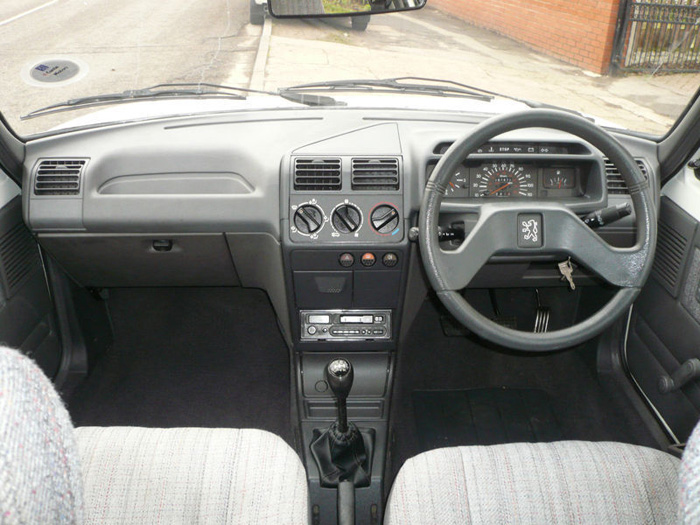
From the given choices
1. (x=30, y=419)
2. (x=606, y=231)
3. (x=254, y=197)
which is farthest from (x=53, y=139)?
(x=606, y=231)

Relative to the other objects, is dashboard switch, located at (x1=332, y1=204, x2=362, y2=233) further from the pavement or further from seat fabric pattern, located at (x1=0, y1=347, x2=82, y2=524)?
seat fabric pattern, located at (x1=0, y1=347, x2=82, y2=524)

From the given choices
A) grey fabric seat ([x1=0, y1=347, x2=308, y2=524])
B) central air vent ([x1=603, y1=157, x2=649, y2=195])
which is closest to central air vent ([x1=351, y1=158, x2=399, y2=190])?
central air vent ([x1=603, y1=157, x2=649, y2=195])

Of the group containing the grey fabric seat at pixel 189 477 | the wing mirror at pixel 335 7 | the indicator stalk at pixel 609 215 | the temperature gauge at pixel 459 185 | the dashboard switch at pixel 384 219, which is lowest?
the grey fabric seat at pixel 189 477

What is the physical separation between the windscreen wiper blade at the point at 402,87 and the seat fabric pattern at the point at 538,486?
4.58 ft

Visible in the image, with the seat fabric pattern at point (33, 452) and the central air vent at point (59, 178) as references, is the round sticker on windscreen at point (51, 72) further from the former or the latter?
the seat fabric pattern at point (33, 452)

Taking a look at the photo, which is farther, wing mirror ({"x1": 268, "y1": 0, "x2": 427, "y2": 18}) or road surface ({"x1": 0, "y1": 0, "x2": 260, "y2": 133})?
road surface ({"x1": 0, "y1": 0, "x2": 260, "y2": 133})

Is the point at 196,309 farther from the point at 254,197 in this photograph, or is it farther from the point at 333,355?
the point at 254,197

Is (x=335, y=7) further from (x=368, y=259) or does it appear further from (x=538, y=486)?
(x=538, y=486)

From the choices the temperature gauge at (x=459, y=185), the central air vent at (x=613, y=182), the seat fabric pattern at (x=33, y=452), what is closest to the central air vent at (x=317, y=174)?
the temperature gauge at (x=459, y=185)

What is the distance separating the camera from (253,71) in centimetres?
267

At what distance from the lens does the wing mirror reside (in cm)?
205

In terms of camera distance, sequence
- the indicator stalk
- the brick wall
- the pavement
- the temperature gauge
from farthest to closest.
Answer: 1. the brick wall
2. the pavement
3. the temperature gauge
4. the indicator stalk

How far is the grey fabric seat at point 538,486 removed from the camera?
1.48m

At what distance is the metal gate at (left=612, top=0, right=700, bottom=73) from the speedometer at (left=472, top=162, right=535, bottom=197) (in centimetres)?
82
